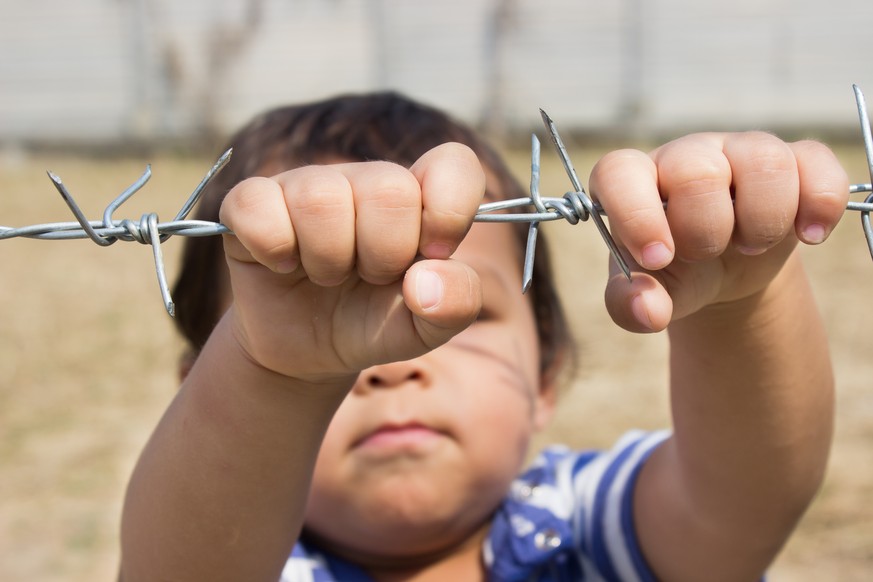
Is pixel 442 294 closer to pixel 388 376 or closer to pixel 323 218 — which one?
pixel 323 218

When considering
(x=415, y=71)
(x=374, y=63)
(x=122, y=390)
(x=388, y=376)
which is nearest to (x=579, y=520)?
(x=388, y=376)

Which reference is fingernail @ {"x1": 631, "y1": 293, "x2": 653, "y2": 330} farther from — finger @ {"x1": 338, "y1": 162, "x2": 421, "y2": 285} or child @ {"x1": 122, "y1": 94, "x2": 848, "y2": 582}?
finger @ {"x1": 338, "y1": 162, "x2": 421, "y2": 285}

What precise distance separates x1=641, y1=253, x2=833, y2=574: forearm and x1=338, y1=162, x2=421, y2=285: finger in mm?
368

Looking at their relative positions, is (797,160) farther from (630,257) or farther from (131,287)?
(131,287)

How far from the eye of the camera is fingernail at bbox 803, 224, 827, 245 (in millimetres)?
714

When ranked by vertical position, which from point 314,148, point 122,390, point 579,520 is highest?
point 314,148

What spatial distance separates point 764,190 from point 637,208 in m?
0.10

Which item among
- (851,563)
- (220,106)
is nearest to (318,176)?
(851,563)

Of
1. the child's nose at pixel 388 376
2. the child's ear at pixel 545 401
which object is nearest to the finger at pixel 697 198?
the child's nose at pixel 388 376

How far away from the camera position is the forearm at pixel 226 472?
0.81 m

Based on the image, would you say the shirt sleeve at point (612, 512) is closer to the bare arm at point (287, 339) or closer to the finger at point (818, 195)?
the bare arm at point (287, 339)

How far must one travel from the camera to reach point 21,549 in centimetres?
202

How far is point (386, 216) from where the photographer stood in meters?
0.66

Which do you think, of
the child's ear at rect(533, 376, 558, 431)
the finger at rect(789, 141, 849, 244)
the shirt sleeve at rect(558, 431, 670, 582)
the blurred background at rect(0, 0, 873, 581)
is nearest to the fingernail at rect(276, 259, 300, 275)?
the finger at rect(789, 141, 849, 244)
